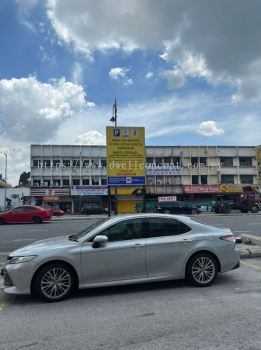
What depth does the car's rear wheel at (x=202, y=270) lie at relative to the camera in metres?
6.22

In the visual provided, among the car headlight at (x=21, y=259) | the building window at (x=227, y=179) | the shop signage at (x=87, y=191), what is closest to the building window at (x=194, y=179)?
the building window at (x=227, y=179)

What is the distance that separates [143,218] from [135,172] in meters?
9.65

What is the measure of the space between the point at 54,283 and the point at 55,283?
0.02 metres

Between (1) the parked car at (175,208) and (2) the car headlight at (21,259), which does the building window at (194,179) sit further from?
(2) the car headlight at (21,259)

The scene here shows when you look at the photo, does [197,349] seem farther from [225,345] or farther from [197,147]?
[197,147]

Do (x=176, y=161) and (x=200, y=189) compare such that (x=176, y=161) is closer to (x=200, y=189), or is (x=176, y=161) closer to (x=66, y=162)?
(x=200, y=189)

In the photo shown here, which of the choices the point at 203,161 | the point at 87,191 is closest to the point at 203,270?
the point at 87,191

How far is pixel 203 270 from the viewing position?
20.6ft

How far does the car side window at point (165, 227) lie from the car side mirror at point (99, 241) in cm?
89

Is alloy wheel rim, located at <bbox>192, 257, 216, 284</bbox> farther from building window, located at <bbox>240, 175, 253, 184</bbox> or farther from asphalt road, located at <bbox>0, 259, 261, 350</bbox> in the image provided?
building window, located at <bbox>240, 175, 253, 184</bbox>

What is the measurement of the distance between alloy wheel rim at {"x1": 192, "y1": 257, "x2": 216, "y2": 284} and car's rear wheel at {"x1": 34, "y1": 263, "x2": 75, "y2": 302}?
226 cm

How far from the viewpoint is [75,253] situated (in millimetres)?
5742

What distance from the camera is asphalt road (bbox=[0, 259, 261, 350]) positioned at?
396cm

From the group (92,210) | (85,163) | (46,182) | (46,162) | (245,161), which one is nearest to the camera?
(92,210)
